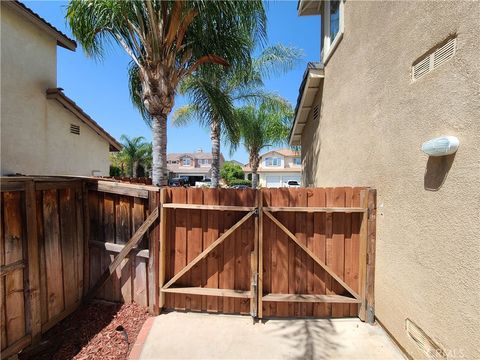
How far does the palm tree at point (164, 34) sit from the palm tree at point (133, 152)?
25927 mm

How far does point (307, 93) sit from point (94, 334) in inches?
285

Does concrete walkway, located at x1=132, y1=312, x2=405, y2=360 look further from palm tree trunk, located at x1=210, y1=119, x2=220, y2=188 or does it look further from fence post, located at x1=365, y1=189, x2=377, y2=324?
palm tree trunk, located at x1=210, y1=119, x2=220, y2=188

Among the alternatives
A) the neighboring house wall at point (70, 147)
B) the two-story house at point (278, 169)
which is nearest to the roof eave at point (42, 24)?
the neighboring house wall at point (70, 147)

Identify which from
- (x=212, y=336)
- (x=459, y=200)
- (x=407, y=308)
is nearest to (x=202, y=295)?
(x=212, y=336)

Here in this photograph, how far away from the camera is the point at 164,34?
4.72m

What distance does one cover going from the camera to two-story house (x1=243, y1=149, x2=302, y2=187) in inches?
1512

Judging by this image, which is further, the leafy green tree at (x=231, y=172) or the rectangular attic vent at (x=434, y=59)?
the leafy green tree at (x=231, y=172)

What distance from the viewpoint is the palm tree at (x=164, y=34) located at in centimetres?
448

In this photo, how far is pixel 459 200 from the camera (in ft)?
7.51

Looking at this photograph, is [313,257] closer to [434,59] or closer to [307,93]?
[434,59]

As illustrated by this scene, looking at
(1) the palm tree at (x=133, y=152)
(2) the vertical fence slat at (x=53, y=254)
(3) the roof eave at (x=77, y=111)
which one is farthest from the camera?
(1) the palm tree at (x=133, y=152)

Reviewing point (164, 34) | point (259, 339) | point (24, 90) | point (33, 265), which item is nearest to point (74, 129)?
point (24, 90)

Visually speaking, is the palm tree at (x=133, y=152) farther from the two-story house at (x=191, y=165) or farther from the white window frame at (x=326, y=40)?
the white window frame at (x=326, y=40)

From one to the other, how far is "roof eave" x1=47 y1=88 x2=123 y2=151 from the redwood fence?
5194 mm
